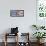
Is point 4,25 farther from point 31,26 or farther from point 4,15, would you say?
point 31,26

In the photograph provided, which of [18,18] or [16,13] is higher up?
[16,13]

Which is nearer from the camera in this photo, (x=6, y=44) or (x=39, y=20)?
(x=6, y=44)

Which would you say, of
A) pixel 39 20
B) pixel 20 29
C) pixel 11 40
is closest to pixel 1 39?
pixel 11 40

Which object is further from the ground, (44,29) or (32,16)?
(32,16)

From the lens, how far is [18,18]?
6680 mm

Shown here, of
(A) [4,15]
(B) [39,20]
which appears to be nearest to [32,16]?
(B) [39,20]

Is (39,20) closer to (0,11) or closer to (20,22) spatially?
(20,22)

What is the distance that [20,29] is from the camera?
671 cm

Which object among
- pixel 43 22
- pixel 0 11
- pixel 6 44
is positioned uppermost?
pixel 0 11

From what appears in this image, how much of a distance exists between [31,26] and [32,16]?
417 mm

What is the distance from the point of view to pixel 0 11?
261 inches

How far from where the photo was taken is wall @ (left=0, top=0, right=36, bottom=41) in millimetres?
6621

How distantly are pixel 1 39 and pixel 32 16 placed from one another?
160 cm

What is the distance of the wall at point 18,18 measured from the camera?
6.62 m
